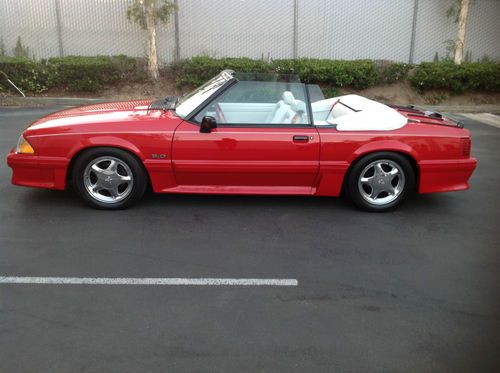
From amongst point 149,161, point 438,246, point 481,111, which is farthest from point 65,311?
point 481,111

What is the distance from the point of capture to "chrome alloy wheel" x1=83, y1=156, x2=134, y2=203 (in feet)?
15.6

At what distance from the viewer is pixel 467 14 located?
48.5ft

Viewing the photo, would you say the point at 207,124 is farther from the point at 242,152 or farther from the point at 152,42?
the point at 152,42

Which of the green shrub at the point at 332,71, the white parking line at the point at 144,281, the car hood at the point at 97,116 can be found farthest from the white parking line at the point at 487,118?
the white parking line at the point at 144,281

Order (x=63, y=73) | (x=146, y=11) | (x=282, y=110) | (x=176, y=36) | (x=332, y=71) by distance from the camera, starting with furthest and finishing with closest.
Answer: (x=176, y=36) → (x=146, y=11) → (x=332, y=71) → (x=63, y=73) → (x=282, y=110)

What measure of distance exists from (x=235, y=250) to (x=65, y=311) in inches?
57.4

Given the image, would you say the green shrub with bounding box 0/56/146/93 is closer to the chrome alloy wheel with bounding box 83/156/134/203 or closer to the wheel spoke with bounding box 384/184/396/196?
the chrome alloy wheel with bounding box 83/156/134/203

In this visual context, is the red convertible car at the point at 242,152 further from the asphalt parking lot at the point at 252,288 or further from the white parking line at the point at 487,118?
the white parking line at the point at 487,118

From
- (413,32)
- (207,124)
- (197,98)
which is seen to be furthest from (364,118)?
(413,32)

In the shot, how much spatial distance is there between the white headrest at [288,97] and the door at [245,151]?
0.04ft

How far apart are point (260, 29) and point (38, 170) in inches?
459

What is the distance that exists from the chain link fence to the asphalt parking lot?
1073 centimetres

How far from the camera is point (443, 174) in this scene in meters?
4.99

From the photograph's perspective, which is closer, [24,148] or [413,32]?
[24,148]
